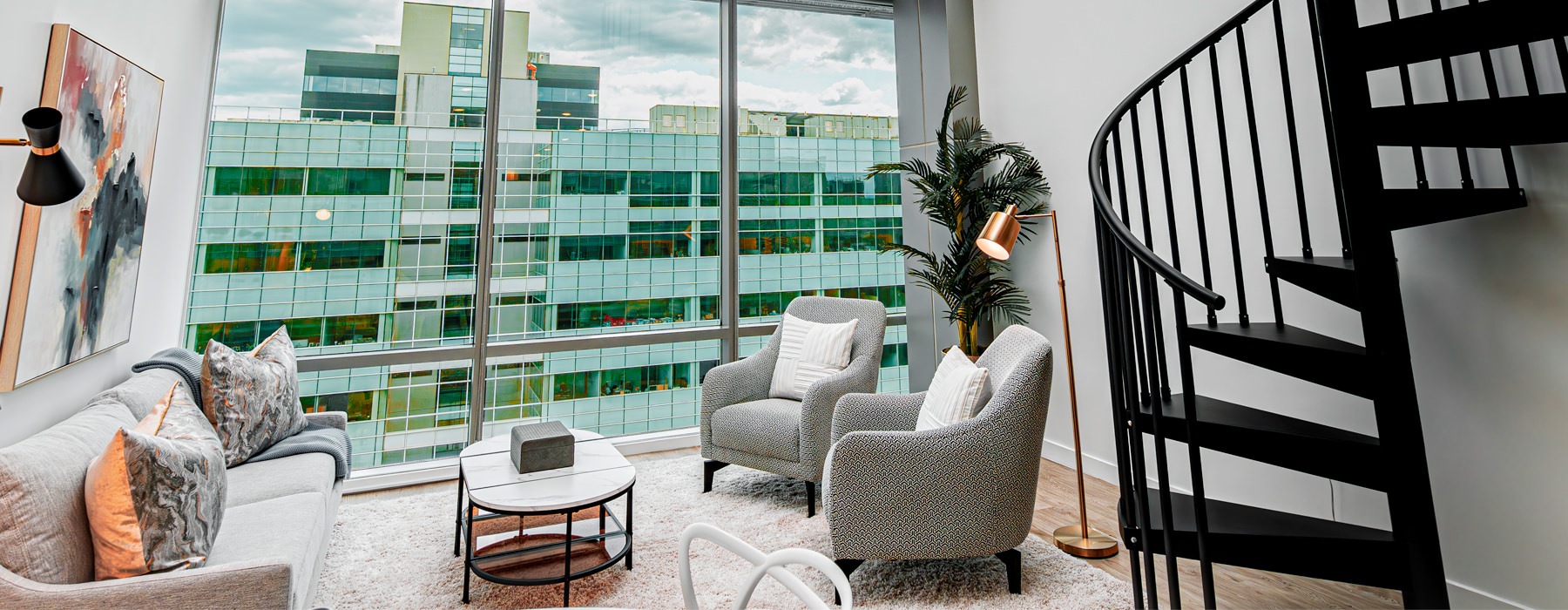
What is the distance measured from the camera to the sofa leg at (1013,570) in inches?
82.0

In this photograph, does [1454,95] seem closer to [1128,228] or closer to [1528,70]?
[1528,70]

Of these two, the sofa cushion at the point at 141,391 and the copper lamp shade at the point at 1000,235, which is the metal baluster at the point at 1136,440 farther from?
the sofa cushion at the point at 141,391

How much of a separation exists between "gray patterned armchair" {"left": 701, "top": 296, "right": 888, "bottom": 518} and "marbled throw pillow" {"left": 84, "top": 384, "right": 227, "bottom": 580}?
187cm

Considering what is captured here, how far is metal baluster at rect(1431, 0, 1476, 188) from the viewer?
5.58 ft

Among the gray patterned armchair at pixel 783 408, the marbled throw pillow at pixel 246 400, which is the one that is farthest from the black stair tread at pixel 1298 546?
the marbled throw pillow at pixel 246 400

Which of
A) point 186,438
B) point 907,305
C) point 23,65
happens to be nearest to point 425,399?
point 186,438

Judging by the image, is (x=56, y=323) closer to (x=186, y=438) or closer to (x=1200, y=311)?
(x=186, y=438)

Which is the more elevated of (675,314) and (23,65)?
(23,65)

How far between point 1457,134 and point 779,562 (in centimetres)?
204

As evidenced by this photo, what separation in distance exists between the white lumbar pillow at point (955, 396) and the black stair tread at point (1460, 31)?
4.49ft

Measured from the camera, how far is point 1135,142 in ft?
6.67

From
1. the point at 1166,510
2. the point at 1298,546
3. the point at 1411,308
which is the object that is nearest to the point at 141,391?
the point at 1166,510

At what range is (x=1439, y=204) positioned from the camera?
5.44ft

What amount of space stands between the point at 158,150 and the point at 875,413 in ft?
10.2
